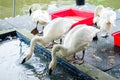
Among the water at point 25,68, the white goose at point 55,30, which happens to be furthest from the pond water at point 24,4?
the white goose at point 55,30

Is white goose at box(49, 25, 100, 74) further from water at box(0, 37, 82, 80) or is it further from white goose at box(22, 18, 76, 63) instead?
white goose at box(22, 18, 76, 63)

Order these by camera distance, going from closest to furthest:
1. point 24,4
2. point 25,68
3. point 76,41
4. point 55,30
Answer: point 76,41
point 25,68
point 55,30
point 24,4

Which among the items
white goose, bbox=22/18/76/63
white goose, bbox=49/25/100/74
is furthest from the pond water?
white goose, bbox=49/25/100/74

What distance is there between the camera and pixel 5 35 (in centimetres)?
467

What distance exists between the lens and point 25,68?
353 cm

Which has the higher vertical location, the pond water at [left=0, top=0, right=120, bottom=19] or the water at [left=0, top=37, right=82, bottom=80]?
the pond water at [left=0, top=0, right=120, bottom=19]

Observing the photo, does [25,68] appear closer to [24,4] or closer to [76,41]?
[76,41]

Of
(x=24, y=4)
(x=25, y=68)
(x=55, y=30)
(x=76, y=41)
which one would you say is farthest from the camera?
(x=24, y=4)

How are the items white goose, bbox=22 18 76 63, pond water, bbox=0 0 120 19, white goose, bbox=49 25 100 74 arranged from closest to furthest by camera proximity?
white goose, bbox=49 25 100 74 → white goose, bbox=22 18 76 63 → pond water, bbox=0 0 120 19

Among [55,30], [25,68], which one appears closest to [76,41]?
[55,30]

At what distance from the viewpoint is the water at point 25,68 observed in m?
3.31

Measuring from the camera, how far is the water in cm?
331

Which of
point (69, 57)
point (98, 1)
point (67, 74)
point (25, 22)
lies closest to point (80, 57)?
point (69, 57)

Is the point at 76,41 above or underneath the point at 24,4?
underneath
